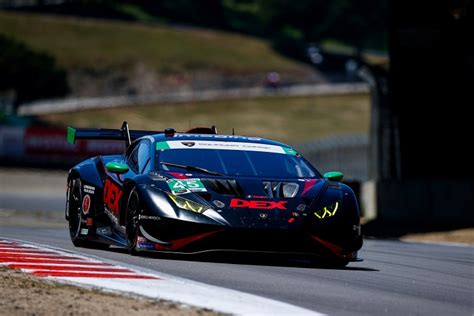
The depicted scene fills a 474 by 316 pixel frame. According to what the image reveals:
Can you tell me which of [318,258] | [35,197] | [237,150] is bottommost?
[35,197]

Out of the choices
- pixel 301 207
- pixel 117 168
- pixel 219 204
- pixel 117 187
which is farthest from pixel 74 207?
pixel 301 207

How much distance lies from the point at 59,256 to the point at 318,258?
2.41 m

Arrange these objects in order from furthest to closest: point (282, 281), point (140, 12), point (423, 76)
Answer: point (140, 12) → point (423, 76) → point (282, 281)

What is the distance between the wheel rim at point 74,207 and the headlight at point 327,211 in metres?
3.23

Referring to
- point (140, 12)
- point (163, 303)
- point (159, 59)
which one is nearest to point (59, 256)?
point (163, 303)

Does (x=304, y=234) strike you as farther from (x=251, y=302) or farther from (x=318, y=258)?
(x=251, y=302)

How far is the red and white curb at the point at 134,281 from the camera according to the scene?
8438mm

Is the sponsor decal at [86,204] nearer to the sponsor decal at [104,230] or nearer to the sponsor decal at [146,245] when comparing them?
the sponsor decal at [104,230]

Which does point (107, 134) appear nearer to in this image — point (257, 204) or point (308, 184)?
point (308, 184)

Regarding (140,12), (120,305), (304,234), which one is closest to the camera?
(120,305)

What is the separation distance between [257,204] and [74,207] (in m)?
3.40

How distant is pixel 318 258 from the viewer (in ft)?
39.2

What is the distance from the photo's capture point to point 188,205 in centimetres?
1147

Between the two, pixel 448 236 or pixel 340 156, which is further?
pixel 340 156
